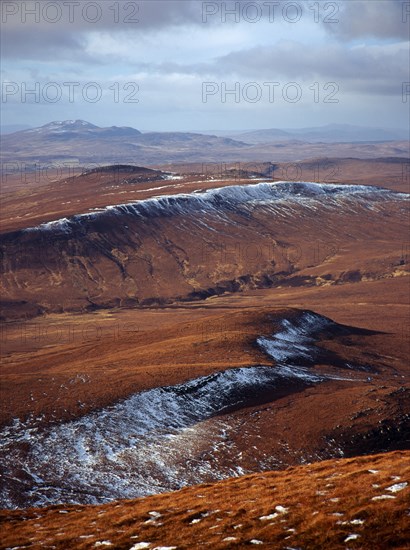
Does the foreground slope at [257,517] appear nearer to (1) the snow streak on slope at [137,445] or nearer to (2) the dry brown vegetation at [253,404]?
(2) the dry brown vegetation at [253,404]

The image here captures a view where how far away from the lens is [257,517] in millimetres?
21047

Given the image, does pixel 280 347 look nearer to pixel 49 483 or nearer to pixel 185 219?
pixel 49 483

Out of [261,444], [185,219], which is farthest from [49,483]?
[185,219]

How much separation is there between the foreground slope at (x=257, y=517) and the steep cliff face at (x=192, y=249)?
8492 cm

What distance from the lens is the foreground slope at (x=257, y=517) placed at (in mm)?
18391

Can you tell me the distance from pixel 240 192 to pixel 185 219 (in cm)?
2631

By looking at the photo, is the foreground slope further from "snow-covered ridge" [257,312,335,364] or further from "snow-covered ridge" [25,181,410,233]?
"snow-covered ridge" [25,181,410,233]

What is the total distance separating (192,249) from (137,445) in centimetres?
9685

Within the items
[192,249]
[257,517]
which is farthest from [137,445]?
[192,249]

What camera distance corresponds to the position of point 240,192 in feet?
553

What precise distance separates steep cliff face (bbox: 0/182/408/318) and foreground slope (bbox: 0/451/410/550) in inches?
3343

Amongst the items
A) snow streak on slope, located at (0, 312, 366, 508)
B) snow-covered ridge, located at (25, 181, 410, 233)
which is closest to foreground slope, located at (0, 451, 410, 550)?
snow streak on slope, located at (0, 312, 366, 508)

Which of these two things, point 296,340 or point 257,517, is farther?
point 296,340

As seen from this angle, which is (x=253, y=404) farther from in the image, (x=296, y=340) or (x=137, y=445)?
(x=296, y=340)
